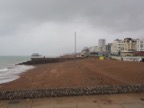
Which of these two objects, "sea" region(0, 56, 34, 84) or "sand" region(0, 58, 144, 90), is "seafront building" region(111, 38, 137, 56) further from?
"sand" region(0, 58, 144, 90)

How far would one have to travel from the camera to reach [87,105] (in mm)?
8656

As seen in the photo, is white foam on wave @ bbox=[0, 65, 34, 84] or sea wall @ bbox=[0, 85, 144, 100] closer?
sea wall @ bbox=[0, 85, 144, 100]

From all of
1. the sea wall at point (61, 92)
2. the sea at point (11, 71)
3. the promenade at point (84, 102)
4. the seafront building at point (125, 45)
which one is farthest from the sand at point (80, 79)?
the seafront building at point (125, 45)

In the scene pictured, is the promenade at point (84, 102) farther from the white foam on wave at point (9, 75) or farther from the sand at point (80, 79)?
the white foam on wave at point (9, 75)

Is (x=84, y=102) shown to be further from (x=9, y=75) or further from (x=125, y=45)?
(x=125, y=45)

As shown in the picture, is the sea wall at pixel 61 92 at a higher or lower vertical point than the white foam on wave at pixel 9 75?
higher

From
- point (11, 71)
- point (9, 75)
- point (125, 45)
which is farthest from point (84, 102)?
point (125, 45)

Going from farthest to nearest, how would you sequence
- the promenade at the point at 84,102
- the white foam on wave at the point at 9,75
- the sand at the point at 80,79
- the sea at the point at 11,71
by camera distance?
the sea at the point at 11,71 < the white foam on wave at the point at 9,75 < the sand at the point at 80,79 < the promenade at the point at 84,102

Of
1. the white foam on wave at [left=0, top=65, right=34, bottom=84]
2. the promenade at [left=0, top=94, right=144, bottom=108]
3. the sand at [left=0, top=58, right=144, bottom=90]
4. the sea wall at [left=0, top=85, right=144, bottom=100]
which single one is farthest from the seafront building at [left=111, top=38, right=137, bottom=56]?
the promenade at [left=0, top=94, right=144, bottom=108]

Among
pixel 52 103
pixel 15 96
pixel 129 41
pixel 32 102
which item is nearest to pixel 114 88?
pixel 52 103

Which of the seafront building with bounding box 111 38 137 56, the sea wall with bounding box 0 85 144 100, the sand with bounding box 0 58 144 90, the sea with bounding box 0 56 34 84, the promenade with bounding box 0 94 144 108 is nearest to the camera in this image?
the promenade with bounding box 0 94 144 108

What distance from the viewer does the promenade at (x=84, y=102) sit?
863 centimetres

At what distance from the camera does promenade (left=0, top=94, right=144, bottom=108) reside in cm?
863

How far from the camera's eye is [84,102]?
357 inches
